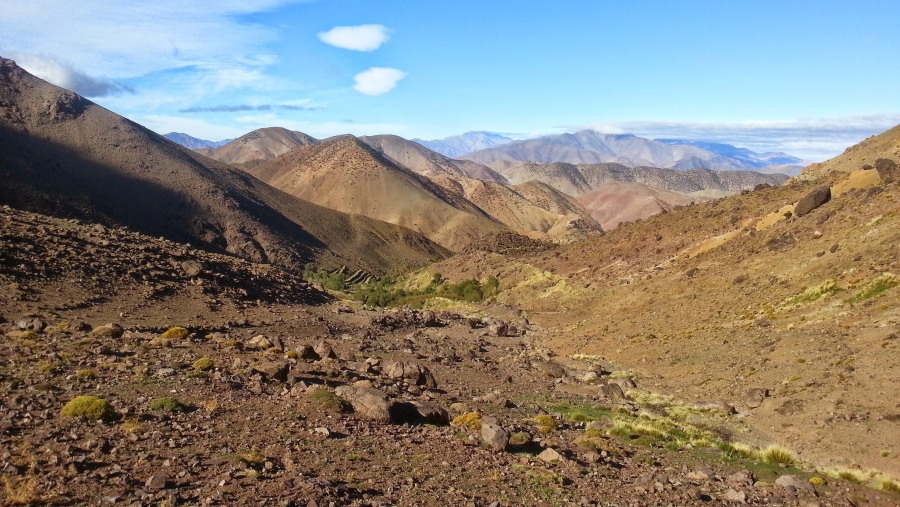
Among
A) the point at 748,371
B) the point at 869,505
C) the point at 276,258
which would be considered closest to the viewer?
the point at 869,505

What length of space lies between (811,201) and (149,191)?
89.2m

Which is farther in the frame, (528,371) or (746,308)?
(746,308)

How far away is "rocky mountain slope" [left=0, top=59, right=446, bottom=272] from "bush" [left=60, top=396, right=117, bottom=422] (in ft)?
225

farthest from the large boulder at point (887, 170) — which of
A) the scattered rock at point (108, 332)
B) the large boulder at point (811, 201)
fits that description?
the scattered rock at point (108, 332)

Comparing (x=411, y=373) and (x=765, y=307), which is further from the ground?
(x=411, y=373)

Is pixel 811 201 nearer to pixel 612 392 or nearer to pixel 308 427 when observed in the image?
pixel 612 392

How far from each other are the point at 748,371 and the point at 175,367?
21346 millimetres

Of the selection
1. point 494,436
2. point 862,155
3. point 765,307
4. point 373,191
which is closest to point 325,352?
point 494,436

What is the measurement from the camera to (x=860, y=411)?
18688 mm

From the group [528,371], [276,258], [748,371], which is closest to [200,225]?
[276,258]

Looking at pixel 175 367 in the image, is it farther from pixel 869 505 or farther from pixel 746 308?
pixel 746 308

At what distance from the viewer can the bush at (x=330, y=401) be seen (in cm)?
1598

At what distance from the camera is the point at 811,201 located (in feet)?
146

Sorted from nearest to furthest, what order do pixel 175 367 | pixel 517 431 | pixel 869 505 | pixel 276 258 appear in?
pixel 869 505
pixel 517 431
pixel 175 367
pixel 276 258
